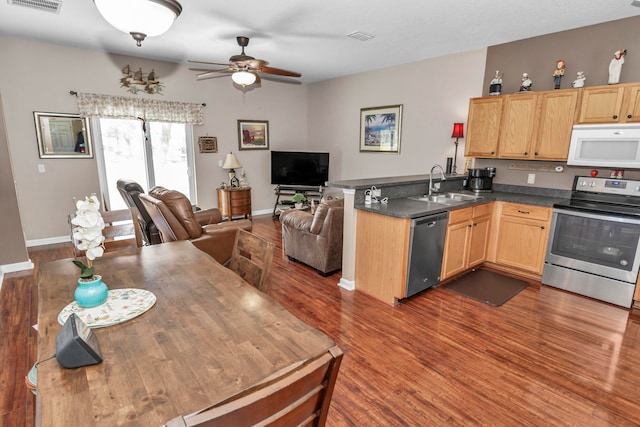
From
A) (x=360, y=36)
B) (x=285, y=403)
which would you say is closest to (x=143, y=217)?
(x=360, y=36)

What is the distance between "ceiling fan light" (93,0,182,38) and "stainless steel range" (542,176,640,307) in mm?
3813

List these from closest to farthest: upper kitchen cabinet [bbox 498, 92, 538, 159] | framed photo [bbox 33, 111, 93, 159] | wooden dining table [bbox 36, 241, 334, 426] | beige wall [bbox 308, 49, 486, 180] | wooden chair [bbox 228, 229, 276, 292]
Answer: wooden dining table [bbox 36, 241, 334, 426]
wooden chair [bbox 228, 229, 276, 292]
upper kitchen cabinet [bbox 498, 92, 538, 159]
framed photo [bbox 33, 111, 93, 159]
beige wall [bbox 308, 49, 486, 180]

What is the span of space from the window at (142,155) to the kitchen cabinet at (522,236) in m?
5.06

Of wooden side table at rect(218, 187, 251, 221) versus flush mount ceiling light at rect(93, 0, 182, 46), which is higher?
flush mount ceiling light at rect(93, 0, 182, 46)

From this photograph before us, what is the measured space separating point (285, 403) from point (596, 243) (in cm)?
373

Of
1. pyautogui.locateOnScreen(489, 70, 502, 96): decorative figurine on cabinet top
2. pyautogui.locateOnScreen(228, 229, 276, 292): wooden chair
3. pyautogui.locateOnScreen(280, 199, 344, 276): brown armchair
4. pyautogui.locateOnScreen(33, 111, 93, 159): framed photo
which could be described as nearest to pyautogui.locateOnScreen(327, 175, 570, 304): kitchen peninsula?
pyautogui.locateOnScreen(280, 199, 344, 276): brown armchair

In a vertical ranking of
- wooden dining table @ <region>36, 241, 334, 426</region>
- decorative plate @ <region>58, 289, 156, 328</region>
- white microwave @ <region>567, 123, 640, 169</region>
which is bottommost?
wooden dining table @ <region>36, 241, 334, 426</region>

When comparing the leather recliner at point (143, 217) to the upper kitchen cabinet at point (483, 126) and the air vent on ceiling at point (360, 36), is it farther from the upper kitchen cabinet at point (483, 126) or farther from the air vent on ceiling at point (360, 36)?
the upper kitchen cabinet at point (483, 126)

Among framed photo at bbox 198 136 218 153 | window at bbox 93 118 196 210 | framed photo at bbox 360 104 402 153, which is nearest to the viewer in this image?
window at bbox 93 118 196 210

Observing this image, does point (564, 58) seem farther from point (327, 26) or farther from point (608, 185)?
point (327, 26)

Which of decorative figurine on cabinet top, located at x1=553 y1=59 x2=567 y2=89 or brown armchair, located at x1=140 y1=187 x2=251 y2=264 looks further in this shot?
decorative figurine on cabinet top, located at x1=553 y1=59 x2=567 y2=89

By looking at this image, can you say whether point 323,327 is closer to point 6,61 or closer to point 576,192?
point 576,192

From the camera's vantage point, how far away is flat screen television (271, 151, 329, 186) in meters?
6.70

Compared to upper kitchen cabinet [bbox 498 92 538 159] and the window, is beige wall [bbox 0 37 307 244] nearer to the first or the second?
the window
